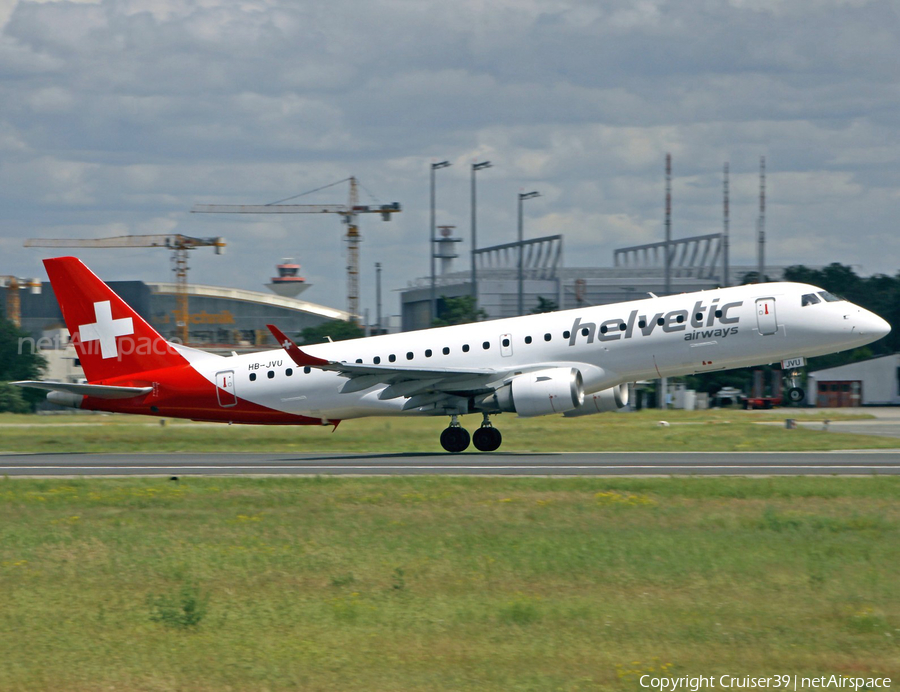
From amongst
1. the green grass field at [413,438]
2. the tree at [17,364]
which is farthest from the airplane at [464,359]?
the tree at [17,364]

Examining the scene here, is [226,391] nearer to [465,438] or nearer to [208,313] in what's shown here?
[465,438]

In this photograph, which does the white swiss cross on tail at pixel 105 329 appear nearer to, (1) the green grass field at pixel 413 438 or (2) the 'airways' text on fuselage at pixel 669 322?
(1) the green grass field at pixel 413 438

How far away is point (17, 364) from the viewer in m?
97.6

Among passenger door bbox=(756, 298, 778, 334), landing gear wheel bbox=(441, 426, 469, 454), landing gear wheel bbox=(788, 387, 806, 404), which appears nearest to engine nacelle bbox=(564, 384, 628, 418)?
landing gear wheel bbox=(441, 426, 469, 454)

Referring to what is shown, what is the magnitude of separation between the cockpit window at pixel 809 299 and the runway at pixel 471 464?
419 cm

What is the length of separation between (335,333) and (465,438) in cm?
8583

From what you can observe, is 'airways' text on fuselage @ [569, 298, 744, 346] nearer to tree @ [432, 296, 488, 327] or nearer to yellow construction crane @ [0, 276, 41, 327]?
tree @ [432, 296, 488, 327]

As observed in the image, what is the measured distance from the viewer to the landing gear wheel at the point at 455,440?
31.1 meters

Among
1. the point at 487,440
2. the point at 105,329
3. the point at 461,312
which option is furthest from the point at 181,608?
the point at 461,312

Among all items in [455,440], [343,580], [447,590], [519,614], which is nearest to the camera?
[519,614]

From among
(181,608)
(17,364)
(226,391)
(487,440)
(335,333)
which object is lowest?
(181,608)

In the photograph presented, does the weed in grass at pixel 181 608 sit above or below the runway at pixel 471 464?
below

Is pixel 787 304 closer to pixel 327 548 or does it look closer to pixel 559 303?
pixel 327 548

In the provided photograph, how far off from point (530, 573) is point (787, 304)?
18.5 metres
